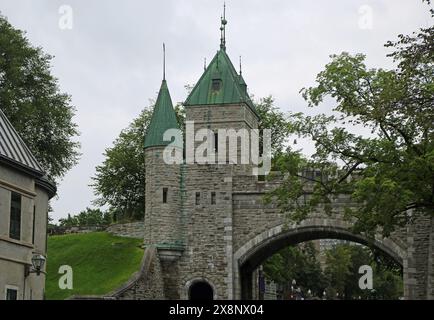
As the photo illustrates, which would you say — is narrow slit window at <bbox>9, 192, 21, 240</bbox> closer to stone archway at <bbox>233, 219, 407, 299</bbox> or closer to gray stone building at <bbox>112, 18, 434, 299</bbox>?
gray stone building at <bbox>112, 18, 434, 299</bbox>

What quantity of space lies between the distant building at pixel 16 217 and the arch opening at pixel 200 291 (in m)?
17.1

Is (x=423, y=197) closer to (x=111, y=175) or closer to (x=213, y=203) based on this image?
(x=213, y=203)

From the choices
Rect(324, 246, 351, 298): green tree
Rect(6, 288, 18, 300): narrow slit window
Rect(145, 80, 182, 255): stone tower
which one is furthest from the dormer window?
Rect(324, 246, 351, 298): green tree

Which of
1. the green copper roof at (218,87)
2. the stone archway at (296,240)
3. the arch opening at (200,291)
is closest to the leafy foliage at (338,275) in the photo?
the stone archway at (296,240)

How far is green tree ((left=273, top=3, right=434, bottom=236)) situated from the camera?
2491 centimetres

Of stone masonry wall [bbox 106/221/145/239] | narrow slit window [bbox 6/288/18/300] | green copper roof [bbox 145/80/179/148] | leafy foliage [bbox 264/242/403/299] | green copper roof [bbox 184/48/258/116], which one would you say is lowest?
narrow slit window [bbox 6/288/18/300]

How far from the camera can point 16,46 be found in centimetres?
4725

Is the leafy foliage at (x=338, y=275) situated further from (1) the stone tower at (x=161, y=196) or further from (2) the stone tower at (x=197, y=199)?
(1) the stone tower at (x=161, y=196)

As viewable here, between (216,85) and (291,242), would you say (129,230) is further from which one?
(216,85)

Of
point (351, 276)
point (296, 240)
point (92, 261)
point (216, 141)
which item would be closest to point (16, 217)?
point (92, 261)

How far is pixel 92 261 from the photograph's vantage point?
1807 inches

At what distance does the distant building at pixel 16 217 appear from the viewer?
86.3 ft

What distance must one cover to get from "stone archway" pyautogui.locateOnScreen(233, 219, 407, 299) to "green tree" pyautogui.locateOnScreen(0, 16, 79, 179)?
34.1 feet

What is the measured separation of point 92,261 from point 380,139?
21996 mm
